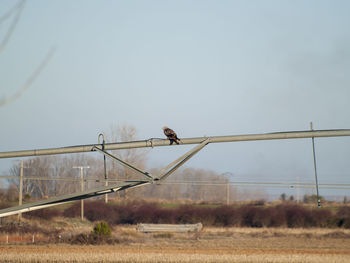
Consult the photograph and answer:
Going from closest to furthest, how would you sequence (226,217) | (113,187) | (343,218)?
(113,187), (343,218), (226,217)

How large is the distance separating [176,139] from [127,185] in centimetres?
163

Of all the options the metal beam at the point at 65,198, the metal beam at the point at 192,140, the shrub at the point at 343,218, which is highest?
the metal beam at the point at 192,140

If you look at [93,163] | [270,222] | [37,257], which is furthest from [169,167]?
[93,163]

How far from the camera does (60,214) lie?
55188 mm

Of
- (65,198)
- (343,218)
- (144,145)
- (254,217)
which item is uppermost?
(144,145)

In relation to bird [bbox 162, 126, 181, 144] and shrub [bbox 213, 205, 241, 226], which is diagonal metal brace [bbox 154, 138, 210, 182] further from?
shrub [bbox 213, 205, 241, 226]

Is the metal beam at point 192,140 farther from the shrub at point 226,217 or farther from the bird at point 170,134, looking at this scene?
the shrub at point 226,217

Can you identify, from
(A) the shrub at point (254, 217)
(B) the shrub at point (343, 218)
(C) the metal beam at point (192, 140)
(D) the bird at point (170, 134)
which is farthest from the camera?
(A) the shrub at point (254, 217)

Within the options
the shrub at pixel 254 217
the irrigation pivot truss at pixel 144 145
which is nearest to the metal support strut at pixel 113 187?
the irrigation pivot truss at pixel 144 145

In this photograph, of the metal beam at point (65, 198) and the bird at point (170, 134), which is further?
the bird at point (170, 134)

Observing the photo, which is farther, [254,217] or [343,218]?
[254,217]

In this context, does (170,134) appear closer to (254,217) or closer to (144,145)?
(144,145)

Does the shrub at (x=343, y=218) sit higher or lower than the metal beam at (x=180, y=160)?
lower

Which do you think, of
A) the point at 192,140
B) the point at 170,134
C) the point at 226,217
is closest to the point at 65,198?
the point at 170,134
